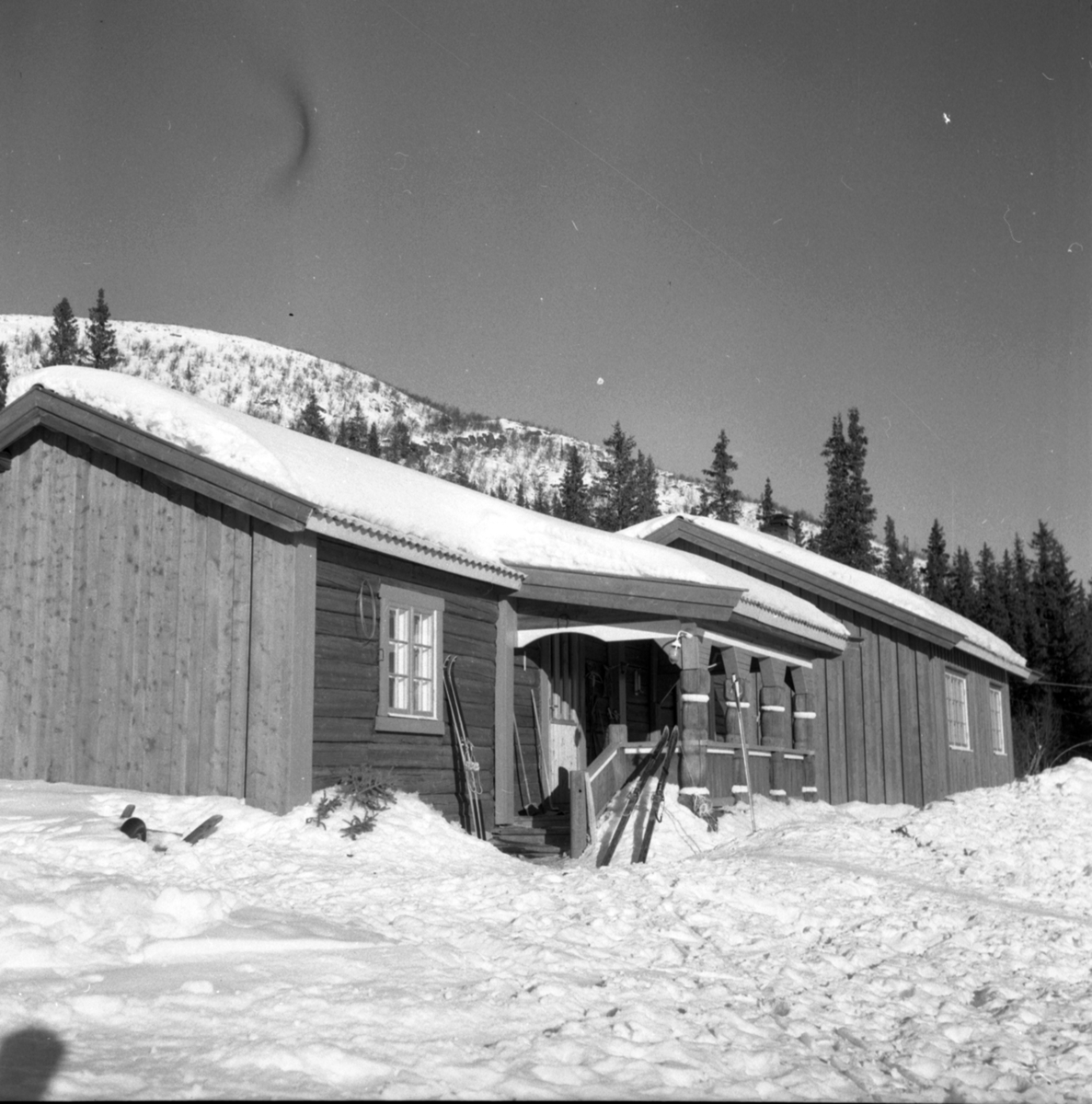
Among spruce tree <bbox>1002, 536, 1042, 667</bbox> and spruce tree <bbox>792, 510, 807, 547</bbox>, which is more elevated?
spruce tree <bbox>792, 510, 807, 547</bbox>

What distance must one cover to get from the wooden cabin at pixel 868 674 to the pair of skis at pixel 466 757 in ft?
26.5

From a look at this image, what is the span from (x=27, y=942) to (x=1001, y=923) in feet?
19.7

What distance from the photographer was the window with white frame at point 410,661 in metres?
12.4

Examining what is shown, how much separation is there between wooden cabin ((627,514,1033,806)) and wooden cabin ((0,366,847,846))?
6.27 m

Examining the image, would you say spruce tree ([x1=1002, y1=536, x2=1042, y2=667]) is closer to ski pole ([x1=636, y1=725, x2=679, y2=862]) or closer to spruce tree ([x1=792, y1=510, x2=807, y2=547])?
spruce tree ([x1=792, y1=510, x2=807, y2=547])

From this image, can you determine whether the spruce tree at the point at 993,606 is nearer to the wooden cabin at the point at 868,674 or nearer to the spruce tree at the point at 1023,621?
the spruce tree at the point at 1023,621

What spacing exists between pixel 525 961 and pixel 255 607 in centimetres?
490

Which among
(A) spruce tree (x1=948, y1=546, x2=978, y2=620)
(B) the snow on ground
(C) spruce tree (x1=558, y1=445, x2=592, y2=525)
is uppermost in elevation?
(C) spruce tree (x1=558, y1=445, x2=592, y2=525)

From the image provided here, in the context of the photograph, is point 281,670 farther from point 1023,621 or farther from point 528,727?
point 1023,621

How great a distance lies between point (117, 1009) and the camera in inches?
235

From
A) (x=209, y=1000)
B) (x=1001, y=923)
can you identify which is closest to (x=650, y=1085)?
(x=209, y=1000)

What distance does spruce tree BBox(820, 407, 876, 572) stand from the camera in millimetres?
62188

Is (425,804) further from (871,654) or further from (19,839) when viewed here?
(871,654)

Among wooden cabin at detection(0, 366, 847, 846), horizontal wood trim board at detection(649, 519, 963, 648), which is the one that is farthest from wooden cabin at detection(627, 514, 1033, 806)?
wooden cabin at detection(0, 366, 847, 846)
